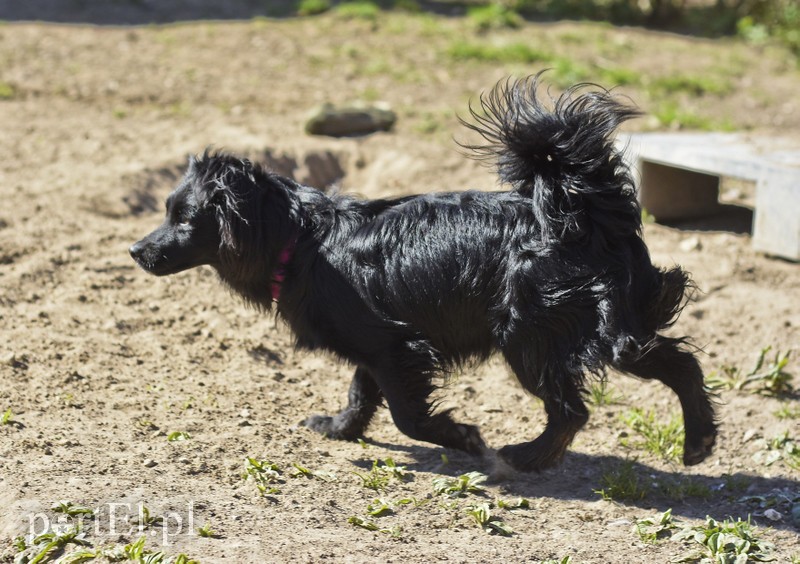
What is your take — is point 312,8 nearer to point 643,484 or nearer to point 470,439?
point 470,439

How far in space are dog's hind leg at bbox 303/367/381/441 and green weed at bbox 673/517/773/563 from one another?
1.58 metres

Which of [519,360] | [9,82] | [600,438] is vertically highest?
[9,82]

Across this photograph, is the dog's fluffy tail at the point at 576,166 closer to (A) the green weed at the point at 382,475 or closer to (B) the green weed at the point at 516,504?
(B) the green weed at the point at 516,504

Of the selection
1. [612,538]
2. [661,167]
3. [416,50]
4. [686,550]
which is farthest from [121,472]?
[416,50]

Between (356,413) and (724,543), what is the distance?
5.98 ft

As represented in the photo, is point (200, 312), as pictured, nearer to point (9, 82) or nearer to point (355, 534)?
point (355, 534)

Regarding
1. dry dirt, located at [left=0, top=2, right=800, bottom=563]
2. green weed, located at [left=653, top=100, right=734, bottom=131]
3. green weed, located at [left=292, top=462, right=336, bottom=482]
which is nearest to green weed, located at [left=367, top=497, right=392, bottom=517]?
dry dirt, located at [left=0, top=2, right=800, bottom=563]

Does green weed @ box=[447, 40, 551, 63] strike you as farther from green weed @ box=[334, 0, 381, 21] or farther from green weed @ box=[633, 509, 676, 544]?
green weed @ box=[633, 509, 676, 544]

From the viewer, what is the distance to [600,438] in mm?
5090

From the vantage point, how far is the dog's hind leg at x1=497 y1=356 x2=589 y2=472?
13.9 feet

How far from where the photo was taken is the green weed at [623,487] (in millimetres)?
4379

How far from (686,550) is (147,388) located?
269 cm

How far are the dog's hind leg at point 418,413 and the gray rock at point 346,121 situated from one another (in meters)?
4.59

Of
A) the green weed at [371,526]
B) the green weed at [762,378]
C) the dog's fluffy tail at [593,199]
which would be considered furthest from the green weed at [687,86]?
the green weed at [371,526]
